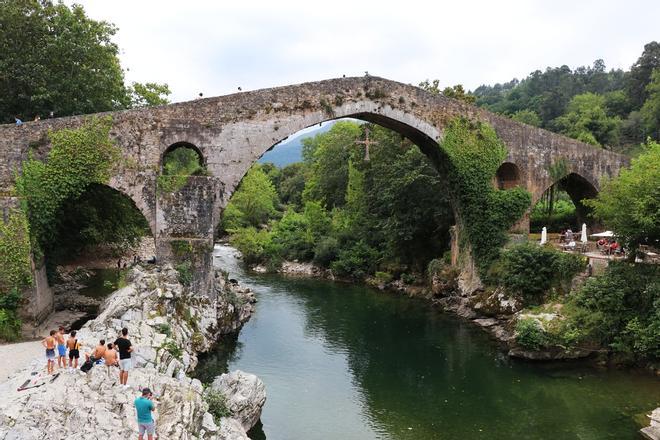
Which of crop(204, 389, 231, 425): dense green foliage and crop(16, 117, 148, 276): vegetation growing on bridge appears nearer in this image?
crop(204, 389, 231, 425): dense green foliage

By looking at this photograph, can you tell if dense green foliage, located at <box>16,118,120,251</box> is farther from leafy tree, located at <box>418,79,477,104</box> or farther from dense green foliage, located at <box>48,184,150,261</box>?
leafy tree, located at <box>418,79,477,104</box>

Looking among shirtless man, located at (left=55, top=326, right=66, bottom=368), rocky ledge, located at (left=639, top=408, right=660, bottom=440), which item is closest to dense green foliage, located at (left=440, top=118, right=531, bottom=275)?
rocky ledge, located at (left=639, top=408, right=660, bottom=440)

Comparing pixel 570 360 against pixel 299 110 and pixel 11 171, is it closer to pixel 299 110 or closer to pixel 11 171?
pixel 299 110

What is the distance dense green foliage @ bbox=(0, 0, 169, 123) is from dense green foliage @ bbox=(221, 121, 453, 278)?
1303 cm

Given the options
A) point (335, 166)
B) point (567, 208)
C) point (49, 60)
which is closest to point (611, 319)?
point (567, 208)

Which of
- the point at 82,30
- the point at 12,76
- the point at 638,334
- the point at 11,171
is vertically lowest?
the point at 638,334

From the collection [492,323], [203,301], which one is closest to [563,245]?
[492,323]

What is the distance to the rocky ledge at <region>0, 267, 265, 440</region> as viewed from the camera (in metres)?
6.90

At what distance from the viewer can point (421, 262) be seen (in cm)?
2602

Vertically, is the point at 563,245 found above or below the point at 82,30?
below

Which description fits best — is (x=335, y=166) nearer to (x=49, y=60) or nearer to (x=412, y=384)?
(x=49, y=60)

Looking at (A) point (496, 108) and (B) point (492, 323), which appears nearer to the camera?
(B) point (492, 323)

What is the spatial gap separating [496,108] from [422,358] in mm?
49129

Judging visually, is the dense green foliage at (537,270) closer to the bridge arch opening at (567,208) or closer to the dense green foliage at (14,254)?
the bridge arch opening at (567,208)
